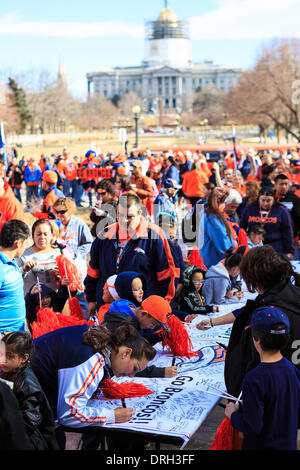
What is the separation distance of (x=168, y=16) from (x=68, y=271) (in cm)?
16790

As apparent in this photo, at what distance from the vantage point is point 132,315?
13.3 ft

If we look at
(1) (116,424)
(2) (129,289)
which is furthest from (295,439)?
(2) (129,289)

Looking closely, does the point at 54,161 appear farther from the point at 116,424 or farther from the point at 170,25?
the point at 170,25

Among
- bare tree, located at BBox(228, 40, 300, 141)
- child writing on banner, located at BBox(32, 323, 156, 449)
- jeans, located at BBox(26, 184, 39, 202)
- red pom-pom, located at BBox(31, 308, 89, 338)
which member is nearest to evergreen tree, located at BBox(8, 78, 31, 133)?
bare tree, located at BBox(228, 40, 300, 141)

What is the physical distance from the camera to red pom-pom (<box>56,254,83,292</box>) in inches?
223

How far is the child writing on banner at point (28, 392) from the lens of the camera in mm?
2893

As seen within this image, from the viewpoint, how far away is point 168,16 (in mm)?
162000

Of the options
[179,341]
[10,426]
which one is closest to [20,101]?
[179,341]

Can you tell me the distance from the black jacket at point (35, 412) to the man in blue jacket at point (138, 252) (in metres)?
2.24

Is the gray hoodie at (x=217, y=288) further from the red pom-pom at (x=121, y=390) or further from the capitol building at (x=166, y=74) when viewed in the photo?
the capitol building at (x=166, y=74)

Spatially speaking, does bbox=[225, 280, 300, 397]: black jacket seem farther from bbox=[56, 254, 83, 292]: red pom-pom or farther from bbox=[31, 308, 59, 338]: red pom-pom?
bbox=[56, 254, 83, 292]: red pom-pom

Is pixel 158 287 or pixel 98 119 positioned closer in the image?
pixel 158 287

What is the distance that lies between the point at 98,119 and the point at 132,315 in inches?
3730
